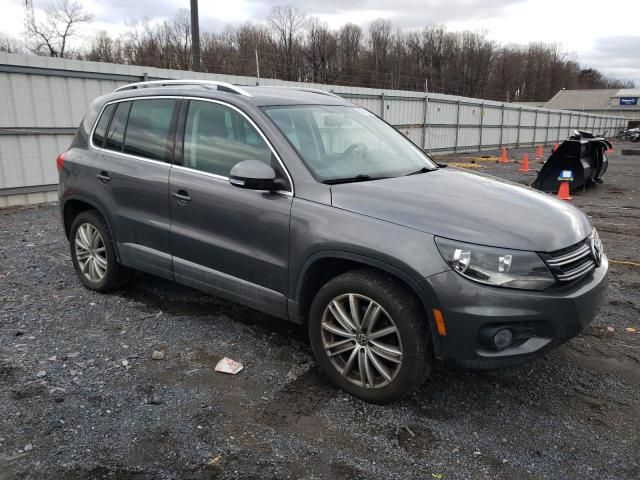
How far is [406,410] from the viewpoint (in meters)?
3.07

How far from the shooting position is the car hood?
9.07 feet

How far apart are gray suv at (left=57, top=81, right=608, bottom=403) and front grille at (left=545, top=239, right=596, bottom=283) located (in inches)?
0.4

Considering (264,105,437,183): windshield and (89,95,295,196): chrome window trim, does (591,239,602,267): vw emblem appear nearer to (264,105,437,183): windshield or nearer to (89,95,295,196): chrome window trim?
(264,105,437,183): windshield

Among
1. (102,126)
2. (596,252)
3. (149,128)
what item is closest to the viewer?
(596,252)

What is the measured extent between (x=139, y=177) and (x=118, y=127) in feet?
2.31

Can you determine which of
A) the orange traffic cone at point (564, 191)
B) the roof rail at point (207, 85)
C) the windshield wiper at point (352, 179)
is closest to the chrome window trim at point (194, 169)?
the roof rail at point (207, 85)

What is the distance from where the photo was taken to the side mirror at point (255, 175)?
3207 mm

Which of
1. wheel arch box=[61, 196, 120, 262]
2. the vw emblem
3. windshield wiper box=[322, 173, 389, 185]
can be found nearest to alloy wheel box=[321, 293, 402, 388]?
windshield wiper box=[322, 173, 389, 185]

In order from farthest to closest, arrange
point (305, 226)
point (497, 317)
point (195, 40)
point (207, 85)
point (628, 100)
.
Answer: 1. point (628, 100)
2. point (195, 40)
3. point (207, 85)
4. point (305, 226)
5. point (497, 317)

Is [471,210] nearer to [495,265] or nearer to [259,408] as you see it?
[495,265]

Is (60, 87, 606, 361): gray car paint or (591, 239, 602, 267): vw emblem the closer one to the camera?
(60, 87, 606, 361): gray car paint

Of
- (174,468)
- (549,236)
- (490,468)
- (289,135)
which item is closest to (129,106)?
(289,135)

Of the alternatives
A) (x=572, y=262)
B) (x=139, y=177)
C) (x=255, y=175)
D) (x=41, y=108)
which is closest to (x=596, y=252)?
(x=572, y=262)

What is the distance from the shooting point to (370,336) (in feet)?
9.77
